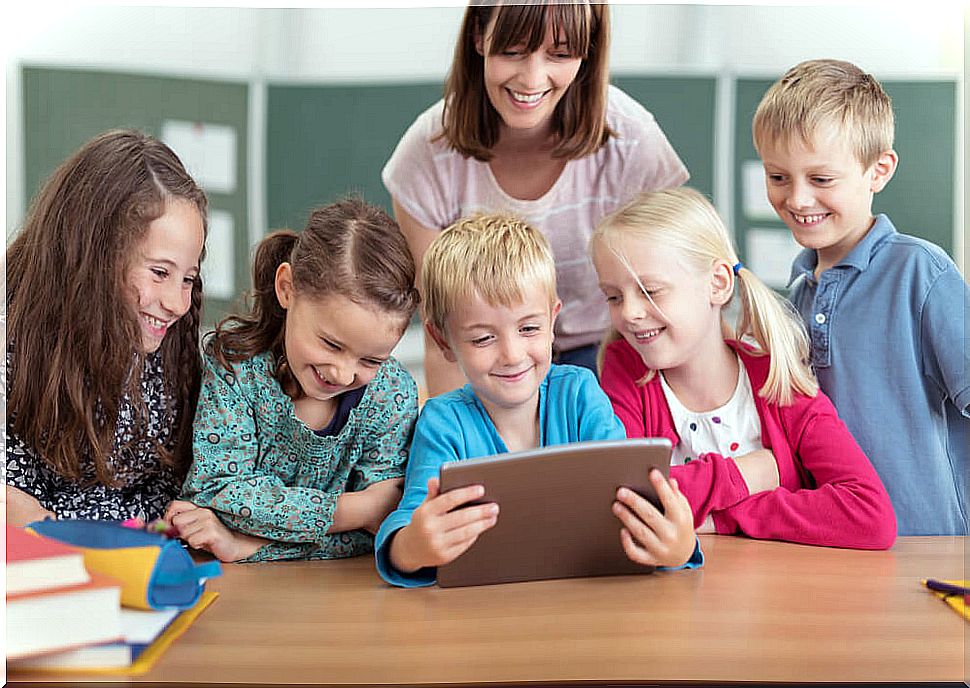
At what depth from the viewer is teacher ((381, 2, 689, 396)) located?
52.7 inches

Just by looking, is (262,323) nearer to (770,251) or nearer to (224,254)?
(224,254)

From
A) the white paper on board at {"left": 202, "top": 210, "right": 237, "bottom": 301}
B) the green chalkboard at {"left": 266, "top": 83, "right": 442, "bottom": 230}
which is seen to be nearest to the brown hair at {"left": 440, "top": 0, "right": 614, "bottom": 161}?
the green chalkboard at {"left": 266, "top": 83, "right": 442, "bottom": 230}

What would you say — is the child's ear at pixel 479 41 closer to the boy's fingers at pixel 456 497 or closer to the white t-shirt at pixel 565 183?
the white t-shirt at pixel 565 183

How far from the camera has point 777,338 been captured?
4.06 feet

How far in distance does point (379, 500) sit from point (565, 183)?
23.2 inches

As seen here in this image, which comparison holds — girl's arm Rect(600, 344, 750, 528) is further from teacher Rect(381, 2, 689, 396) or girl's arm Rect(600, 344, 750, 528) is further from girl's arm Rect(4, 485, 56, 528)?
girl's arm Rect(4, 485, 56, 528)

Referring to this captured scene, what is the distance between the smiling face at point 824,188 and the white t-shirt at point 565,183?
0.73 feet

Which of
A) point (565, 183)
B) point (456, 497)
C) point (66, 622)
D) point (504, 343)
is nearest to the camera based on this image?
point (66, 622)

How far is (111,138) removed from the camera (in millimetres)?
1164

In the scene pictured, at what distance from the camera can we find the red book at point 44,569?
806 millimetres

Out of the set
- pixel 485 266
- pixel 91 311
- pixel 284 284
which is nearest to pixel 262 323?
pixel 284 284

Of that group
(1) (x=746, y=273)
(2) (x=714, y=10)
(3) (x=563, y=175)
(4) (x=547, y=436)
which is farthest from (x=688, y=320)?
(2) (x=714, y=10)

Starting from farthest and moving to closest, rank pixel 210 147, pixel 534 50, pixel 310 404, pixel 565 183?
pixel 210 147, pixel 565 183, pixel 534 50, pixel 310 404

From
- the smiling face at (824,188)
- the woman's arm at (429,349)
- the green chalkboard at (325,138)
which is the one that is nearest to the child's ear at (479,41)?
the woman's arm at (429,349)
